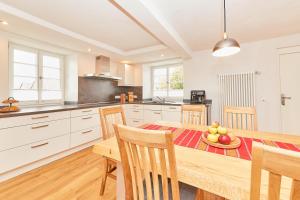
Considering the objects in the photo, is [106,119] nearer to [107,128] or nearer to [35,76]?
[107,128]

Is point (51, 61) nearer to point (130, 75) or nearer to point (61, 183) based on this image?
point (130, 75)

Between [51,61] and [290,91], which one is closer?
[290,91]

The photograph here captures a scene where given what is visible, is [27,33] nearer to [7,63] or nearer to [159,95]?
[7,63]

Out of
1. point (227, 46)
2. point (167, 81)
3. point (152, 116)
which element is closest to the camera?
point (227, 46)

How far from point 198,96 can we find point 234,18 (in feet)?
5.46

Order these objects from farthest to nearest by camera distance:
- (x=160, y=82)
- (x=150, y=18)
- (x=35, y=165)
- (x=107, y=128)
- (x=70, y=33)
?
1. (x=160, y=82)
2. (x=70, y=33)
3. (x=35, y=165)
4. (x=150, y=18)
5. (x=107, y=128)

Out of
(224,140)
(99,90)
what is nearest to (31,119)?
(99,90)

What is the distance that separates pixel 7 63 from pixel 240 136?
3.21m

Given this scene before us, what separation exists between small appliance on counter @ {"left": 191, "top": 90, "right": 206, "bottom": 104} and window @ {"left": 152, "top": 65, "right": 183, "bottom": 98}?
0.70 m

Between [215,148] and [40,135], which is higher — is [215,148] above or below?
above


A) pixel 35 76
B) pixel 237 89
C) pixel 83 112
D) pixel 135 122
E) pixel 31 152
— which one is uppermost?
pixel 35 76

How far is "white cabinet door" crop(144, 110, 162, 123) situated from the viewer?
332 centimetres

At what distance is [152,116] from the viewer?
3.41 metres

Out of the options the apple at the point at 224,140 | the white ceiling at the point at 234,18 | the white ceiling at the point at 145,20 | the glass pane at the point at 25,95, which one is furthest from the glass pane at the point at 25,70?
the apple at the point at 224,140
